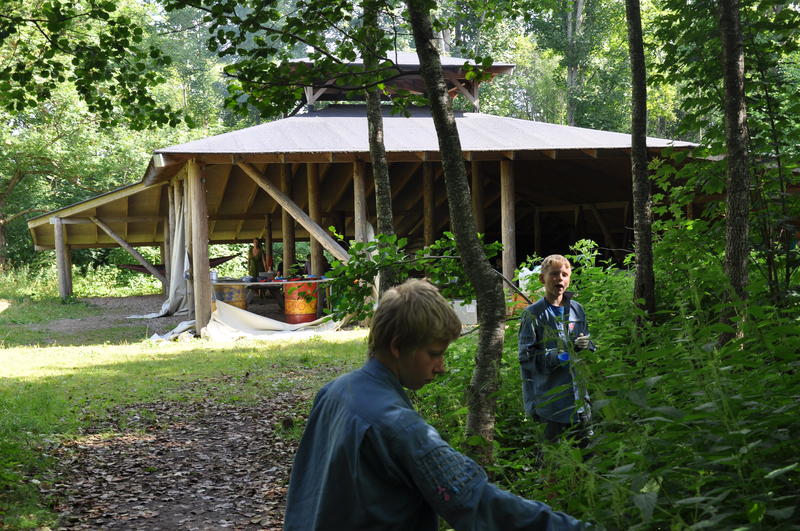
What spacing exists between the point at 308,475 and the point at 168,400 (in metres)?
A: 7.58

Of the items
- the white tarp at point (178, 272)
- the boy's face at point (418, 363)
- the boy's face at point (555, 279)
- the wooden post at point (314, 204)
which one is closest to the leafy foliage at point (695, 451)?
the boy's face at point (418, 363)

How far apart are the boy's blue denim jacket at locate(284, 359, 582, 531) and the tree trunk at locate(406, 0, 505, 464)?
7.93ft

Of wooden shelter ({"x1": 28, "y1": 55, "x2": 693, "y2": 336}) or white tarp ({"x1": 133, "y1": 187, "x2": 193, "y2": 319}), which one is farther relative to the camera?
white tarp ({"x1": 133, "y1": 187, "x2": 193, "y2": 319})

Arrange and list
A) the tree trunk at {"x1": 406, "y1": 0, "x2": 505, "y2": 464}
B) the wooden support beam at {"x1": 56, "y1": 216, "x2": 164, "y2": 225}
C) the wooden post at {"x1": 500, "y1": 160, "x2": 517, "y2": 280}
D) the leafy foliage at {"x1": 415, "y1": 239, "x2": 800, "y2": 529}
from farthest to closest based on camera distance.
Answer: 1. the wooden support beam at {"x1": 56, "y1": 216, "x2": 164, "y2": 225}
2. the wooden post at {"x1": 500, "y1": 160, "x2": 517, "y2": 280}
3. the tree trunk at {"x1": 406, "y1": 0, "x2": 505, "y2": 464}
4. the leafy foliage at {"x1": 415, "y1": 239, "x2": 800, "y2": 529}

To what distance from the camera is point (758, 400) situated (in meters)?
2.54

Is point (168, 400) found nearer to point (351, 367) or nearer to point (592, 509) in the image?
point (351, 367)

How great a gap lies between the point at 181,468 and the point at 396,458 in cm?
519

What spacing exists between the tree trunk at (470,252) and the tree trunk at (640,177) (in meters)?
1.71

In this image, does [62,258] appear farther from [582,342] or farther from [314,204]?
[582,342]

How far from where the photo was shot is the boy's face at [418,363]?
203 cm

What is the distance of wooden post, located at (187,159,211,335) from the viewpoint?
46.9 ft

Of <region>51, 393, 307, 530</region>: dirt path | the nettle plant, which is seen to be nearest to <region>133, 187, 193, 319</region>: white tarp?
<region>51, 393, 307, 530</region>: dirt path

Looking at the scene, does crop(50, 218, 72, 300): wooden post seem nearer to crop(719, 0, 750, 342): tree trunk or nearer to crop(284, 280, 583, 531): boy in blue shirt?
crop(719, 0, 750, 342): tree trunk

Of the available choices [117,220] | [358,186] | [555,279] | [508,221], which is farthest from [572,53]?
[555,279]
